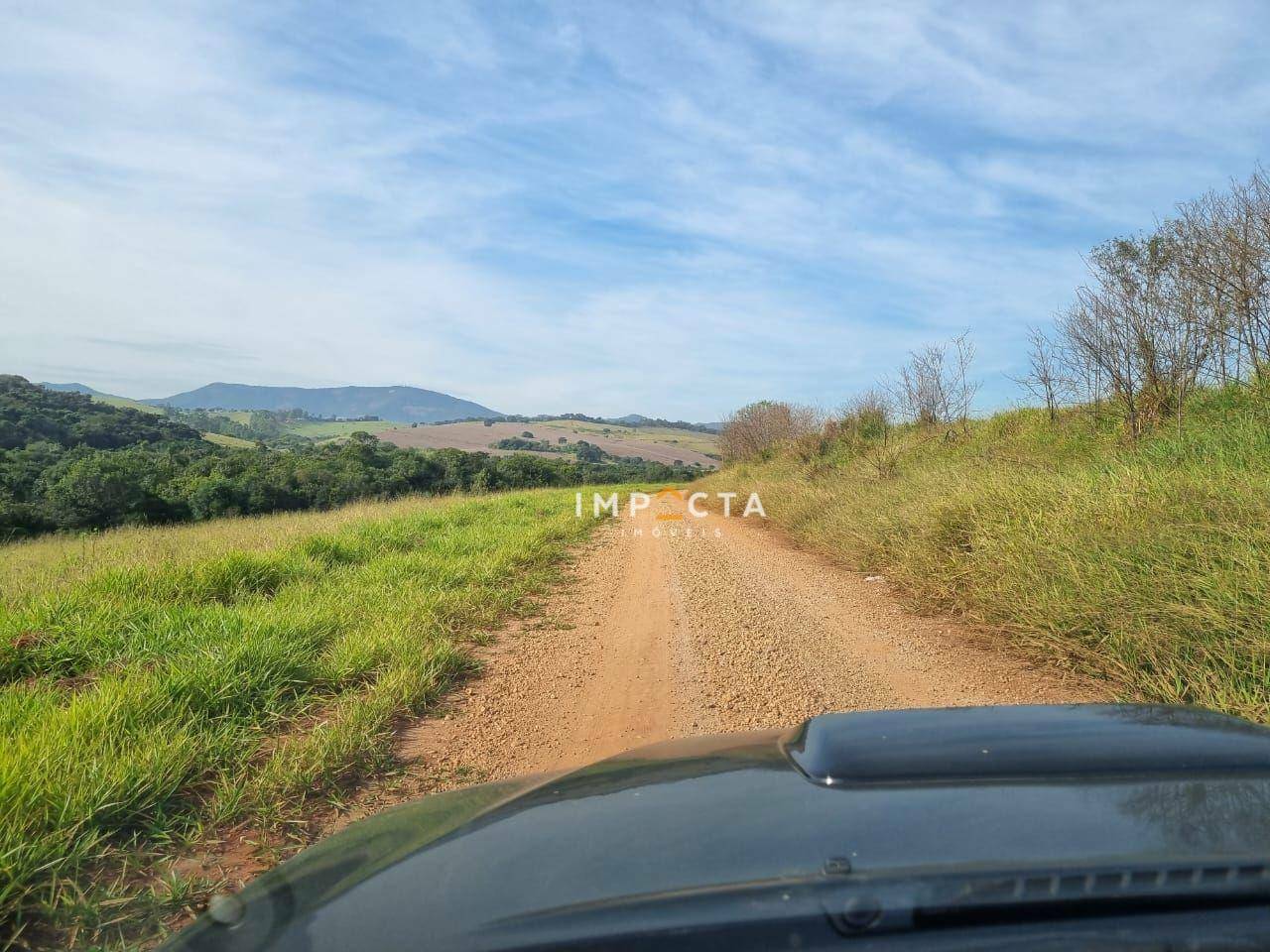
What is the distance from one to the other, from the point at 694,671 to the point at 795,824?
4.27 metres

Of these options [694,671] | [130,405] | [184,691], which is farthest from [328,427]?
[184,691]

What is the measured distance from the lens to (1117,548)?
553 cm

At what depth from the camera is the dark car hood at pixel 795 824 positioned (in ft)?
4.33

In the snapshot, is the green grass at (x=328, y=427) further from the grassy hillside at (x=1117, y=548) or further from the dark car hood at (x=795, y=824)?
the dark car hood at (x=795, y=824)

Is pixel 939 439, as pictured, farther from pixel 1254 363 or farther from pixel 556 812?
pixel 556 812

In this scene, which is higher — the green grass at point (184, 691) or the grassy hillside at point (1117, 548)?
the grassy hillside at point (1117, 548)

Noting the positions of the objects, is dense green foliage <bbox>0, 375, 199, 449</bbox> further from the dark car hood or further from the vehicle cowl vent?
the vehicle cowl vent

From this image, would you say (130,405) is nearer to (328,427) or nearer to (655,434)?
(328,427)

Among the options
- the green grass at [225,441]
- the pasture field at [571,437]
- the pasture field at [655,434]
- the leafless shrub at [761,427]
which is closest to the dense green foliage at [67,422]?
the green grass at [225,441]

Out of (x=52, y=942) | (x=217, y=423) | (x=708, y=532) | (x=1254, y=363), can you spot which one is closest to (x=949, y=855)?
(x=52, y=942)

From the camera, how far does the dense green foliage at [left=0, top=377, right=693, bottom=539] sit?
23.4 m

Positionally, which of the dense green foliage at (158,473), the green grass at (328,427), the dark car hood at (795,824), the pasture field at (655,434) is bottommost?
the dense green foliage at (158,473)

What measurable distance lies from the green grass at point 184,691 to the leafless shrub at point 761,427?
25.3 m

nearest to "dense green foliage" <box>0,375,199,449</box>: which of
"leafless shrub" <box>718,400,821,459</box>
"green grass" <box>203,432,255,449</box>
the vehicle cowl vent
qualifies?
"green grass" <box>203,432,255,449</box>
